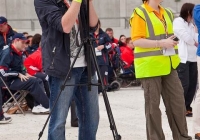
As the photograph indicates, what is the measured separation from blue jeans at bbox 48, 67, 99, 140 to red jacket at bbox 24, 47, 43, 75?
18.2ft

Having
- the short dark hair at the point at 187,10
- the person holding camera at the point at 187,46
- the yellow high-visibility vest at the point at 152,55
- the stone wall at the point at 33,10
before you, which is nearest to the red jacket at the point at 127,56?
the person holding camera at the point at 187,46

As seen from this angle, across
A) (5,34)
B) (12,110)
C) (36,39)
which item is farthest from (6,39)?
(12,110)

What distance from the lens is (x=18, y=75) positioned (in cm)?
1025

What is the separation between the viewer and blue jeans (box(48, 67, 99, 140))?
506cm

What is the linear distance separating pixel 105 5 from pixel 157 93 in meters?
18.9

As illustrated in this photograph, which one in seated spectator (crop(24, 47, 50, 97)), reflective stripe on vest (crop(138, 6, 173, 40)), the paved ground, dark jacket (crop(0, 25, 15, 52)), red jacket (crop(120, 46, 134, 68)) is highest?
reflective stripe on vest (crop(138, 6, 173, 40))

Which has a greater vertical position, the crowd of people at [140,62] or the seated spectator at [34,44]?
the crowd of people at [140,62]

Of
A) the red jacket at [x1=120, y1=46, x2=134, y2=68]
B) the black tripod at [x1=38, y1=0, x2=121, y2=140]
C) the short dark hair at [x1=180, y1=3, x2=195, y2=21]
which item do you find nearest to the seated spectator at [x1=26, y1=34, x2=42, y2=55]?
the red jacket at [x1=120, y1=46, x2=134, y2=68]

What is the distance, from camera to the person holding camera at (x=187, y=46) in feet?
27.7

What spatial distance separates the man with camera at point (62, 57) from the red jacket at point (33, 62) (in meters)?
5.57

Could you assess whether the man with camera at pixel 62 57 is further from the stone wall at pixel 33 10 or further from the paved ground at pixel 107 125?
the stone wall at pixel 33 10

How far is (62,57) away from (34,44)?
293 inches

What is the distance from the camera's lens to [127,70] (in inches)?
606

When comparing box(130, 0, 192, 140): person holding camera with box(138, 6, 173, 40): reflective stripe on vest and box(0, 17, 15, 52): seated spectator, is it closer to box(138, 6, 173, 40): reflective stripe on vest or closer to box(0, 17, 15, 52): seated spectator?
box(138, 6, 173, 40): reflective stripe on vest
